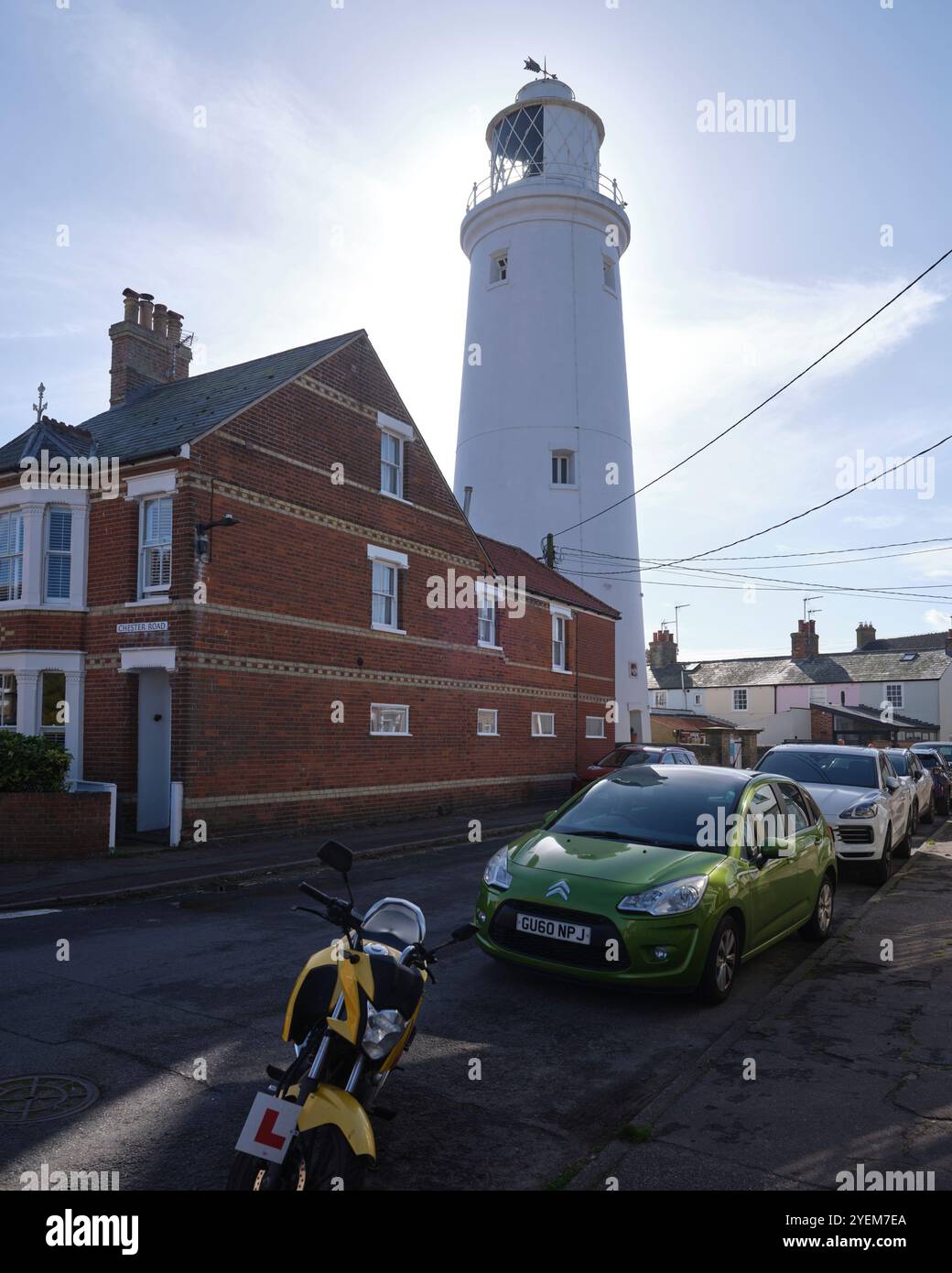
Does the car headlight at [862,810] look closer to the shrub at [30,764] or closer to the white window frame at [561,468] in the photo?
the shrub at [30,764]

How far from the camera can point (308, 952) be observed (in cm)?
795

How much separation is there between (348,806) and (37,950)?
34.5 feet

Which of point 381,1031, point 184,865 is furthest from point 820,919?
point 184,865

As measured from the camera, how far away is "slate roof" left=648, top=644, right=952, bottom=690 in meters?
57.2

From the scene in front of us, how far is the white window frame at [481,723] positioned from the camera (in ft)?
76.6

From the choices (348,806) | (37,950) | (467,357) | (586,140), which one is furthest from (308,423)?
(586,140)

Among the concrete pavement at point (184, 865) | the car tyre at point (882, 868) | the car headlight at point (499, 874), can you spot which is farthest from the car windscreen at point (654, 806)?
the concrete pavement at point (184, 865)

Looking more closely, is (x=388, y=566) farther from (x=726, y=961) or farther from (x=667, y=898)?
(x=667, y=898)

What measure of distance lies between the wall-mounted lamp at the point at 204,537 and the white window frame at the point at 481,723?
9.57 meters

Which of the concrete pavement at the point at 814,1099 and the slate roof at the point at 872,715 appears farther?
the slate roof at the point at 872,715

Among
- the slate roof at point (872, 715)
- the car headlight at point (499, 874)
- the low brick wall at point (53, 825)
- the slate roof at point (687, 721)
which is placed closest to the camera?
the car headlight at point (499, 874)

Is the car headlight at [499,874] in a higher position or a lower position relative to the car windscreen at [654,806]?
lower

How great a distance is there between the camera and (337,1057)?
3.57 meters

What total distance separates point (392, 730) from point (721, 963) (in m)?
13.8
